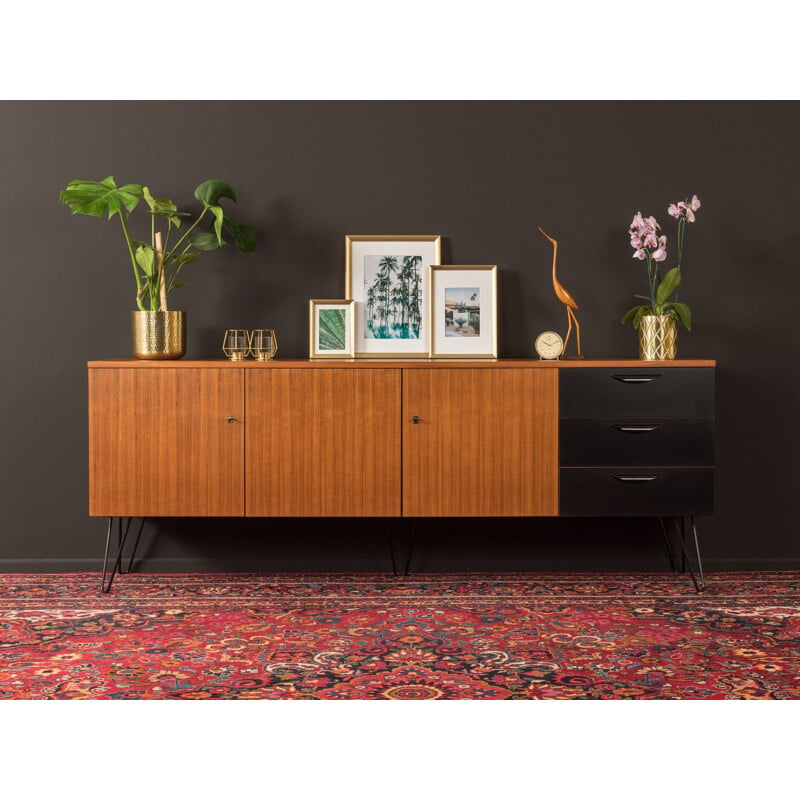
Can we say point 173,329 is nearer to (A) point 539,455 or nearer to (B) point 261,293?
(B) point 261,293

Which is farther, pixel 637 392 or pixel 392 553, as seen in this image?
pixel 392 553

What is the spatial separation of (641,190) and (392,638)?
240cm

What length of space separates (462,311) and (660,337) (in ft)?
2.92

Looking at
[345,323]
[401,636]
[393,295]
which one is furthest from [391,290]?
[401,636]

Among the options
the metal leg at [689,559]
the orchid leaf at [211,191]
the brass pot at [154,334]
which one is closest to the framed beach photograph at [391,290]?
the orchid leaf at [211,191]

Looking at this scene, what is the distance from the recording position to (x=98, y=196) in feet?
13.4

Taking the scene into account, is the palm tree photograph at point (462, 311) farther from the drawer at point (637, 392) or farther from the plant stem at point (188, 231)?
the plant stem at point (188, 231)

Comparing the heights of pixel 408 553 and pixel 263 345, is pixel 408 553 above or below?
below

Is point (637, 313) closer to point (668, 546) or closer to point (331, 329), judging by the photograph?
point (668, 546)

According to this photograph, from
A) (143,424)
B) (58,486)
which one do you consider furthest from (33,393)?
(143,424)

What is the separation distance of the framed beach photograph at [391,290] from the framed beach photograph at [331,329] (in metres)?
0.07

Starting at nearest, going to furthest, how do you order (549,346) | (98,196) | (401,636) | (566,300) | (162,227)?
(401,636) < (98,196) < (549,346) < (566,300) < (162,227)

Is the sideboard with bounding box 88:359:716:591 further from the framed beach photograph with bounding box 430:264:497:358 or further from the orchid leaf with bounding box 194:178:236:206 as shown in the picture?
the orchid leaf with bounding box 194:178:236:206

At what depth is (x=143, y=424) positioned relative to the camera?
4.09 m
